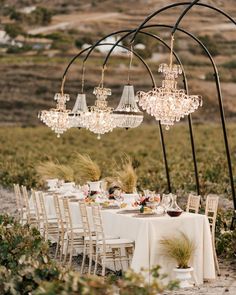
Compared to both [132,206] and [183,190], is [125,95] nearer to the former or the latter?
[132,206]

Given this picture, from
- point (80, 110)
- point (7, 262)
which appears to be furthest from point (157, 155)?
point (7, 262)

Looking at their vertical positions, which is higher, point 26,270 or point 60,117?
point 26,270

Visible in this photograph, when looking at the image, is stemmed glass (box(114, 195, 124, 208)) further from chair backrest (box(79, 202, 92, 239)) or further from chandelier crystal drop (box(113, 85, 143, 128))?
chandelier crystal drop (box(113, 85, 143, 128))

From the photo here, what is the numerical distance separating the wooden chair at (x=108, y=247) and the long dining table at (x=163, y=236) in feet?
0.47

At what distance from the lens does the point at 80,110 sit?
15.8m

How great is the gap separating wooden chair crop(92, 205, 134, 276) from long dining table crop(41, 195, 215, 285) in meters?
0.14

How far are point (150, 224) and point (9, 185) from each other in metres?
16.7

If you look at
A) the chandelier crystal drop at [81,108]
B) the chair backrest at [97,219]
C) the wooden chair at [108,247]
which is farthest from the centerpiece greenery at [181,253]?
the chandelier crystal drop at [81,108]

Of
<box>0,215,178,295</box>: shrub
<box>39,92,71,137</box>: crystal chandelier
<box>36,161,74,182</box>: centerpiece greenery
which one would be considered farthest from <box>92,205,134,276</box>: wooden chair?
<box>39,92,71,137</box>: crystal chandelier

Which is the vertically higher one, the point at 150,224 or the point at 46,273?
the point at 46,273

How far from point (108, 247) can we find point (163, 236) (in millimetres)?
995

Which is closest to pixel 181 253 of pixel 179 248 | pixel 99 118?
pixel 179 248

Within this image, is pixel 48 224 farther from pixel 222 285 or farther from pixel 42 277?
pixel 42 277

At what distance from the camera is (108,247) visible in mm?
11258
